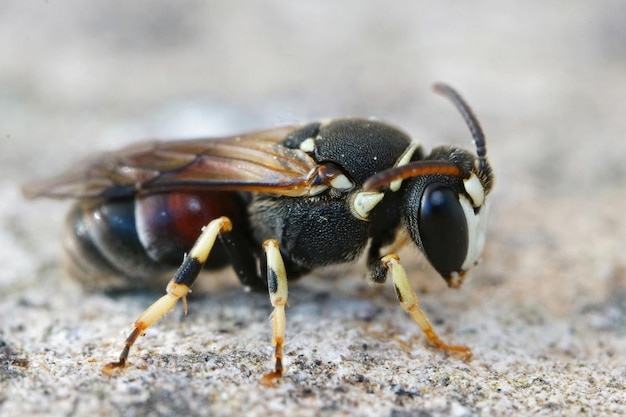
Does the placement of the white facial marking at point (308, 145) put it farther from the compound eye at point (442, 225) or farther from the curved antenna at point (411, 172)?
the compound eye at point (442, 225)

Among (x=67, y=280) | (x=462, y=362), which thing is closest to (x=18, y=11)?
(x=67, y=280)

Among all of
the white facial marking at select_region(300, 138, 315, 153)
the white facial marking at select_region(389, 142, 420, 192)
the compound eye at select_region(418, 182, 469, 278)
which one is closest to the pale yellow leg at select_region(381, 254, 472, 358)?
the compound eye at select_region(418, 182, 469, 278)

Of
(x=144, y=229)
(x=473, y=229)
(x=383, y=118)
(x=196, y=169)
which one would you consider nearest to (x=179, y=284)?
(x=144, y=229)

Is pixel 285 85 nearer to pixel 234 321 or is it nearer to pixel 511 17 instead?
pixel 511 17

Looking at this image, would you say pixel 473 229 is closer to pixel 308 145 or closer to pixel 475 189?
pixel 475 189

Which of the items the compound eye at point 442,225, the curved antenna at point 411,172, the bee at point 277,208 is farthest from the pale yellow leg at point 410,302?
the curved antenna at point 411,172
